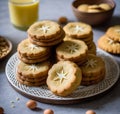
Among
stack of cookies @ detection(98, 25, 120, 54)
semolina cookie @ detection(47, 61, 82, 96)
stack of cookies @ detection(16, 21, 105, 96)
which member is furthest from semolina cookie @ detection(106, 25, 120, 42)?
semolina cookie @ detection(47, 61, 82, 96)

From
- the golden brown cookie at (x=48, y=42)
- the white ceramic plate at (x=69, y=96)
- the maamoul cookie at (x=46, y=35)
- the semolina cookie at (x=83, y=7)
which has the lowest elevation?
the white ceramic plate at (x=69, y=96)

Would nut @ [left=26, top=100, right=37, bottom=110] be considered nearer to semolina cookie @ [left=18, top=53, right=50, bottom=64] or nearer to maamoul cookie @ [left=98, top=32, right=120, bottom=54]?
semolina cookie @ [left=18, top=53, right=50, bottom=64]

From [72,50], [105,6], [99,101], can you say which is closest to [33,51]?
[72,50]

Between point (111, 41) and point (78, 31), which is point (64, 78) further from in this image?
point (111, 41)

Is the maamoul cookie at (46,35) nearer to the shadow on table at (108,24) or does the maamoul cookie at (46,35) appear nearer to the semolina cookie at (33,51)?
the semolina cookie at (33,51)

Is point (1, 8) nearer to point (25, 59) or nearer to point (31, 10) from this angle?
point (31, 10)

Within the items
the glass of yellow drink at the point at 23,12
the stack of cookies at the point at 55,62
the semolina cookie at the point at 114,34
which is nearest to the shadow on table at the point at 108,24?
the semolina cookie at the point at 114,34
